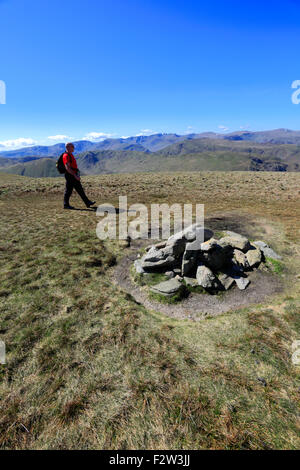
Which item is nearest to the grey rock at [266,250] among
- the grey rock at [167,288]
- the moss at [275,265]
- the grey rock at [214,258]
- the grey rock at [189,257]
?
the moss at [275,265]

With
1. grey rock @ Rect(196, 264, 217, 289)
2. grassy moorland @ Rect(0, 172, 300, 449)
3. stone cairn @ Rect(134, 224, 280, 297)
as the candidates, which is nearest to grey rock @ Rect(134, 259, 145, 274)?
stone cairn @ Rect(134, 224, 280, 297)

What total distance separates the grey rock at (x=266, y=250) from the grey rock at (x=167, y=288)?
6835mm

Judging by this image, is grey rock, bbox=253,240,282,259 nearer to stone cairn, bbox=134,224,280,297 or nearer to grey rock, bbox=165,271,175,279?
stone cairn, bbox=134,224,280,297

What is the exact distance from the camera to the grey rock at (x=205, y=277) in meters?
10.0

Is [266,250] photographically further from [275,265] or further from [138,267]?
[138,267]

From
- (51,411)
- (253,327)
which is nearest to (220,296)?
(253,327)

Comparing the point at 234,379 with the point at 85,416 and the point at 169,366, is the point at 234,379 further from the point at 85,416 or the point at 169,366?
the point at 85,416

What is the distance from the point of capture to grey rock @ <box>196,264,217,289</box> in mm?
10039

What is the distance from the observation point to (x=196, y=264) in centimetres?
Answer: 1110

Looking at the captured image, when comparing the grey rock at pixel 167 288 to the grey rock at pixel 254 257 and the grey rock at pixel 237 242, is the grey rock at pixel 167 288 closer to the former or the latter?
the grey rock at pixel 237 242

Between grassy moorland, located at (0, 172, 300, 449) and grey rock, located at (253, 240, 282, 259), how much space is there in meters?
1.53

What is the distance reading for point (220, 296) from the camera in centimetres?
984

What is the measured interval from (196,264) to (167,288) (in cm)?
228
